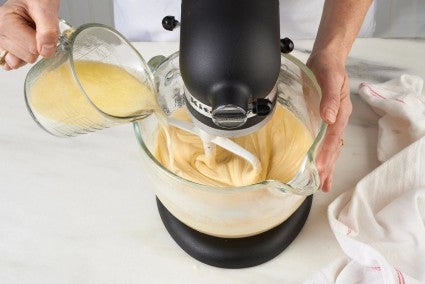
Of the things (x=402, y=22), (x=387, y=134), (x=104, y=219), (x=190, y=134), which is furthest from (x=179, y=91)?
(x=402, y=22)

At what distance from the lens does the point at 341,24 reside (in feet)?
3.09

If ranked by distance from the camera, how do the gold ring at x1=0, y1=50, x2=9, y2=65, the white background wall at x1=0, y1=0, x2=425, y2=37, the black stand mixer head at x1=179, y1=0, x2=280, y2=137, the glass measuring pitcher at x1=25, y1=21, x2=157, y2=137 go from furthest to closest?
the white background wall at x1=0, y1=0, x2=425, y2=37, the gold ring at x1=0, y1=50, x2=9, y2=65, the glass measuring pitcher at x1=25, y1=21, x2=157, y2=137, the black stand mixer head at x1=179, y1=0, x2=280, y2=137

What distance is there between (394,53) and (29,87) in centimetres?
62

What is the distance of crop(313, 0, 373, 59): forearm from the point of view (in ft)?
3.05

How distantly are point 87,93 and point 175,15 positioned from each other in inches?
17.8

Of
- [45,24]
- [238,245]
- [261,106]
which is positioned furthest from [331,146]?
[45,24]

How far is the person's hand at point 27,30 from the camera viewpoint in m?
0.71

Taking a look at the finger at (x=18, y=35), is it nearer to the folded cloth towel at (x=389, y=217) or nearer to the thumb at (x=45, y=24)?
the thumb at (x=45, y=24)

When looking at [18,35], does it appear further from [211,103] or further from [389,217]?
[389,217]

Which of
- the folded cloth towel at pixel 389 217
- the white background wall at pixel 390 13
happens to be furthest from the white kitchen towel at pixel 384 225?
the white background wall at pixel 390 13

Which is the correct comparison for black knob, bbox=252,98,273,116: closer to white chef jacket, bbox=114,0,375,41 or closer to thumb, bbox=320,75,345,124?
thumb, bbox=320,75,345,124

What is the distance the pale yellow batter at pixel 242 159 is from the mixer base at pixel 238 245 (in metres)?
0.08

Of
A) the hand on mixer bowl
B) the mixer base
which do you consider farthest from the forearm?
the mixer base

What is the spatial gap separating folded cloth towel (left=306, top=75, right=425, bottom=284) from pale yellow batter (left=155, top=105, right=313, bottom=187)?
10 centimetres
